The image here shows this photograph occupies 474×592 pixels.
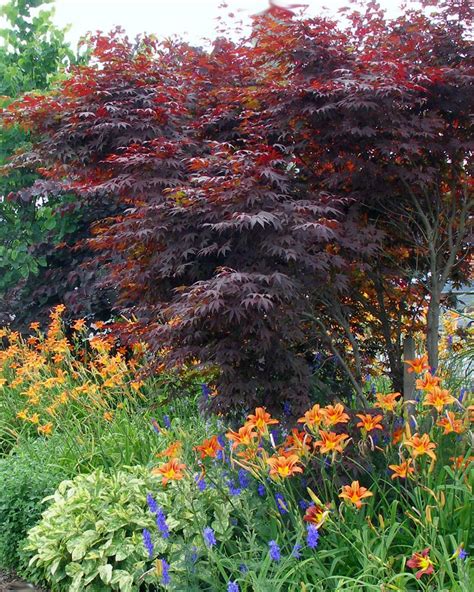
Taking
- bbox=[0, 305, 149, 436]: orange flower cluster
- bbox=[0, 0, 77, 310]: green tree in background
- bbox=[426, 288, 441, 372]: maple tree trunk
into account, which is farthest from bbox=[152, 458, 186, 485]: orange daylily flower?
bbox=[0, 0, 77, 310]: green tree in background

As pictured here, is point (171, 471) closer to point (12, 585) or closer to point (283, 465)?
point (283, 465)

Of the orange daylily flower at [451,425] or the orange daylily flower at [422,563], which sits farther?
the orange daylily flower at [451,425]

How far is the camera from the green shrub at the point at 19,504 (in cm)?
394

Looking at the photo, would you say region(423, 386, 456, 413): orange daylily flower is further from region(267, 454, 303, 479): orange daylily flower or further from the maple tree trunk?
the maple tree trunk

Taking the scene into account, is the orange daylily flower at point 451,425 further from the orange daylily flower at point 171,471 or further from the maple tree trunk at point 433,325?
the maple tree trunk at point 433,325

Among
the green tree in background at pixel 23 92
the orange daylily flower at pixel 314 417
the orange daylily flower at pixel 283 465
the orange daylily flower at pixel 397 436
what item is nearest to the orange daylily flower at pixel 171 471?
the orange daylily flower at pixel 283 465

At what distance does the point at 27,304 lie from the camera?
756 cm

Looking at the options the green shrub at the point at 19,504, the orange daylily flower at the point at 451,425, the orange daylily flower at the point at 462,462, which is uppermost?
the orange daylily flower at the point at 451,425

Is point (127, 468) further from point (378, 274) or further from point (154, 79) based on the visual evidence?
point (154, 79)

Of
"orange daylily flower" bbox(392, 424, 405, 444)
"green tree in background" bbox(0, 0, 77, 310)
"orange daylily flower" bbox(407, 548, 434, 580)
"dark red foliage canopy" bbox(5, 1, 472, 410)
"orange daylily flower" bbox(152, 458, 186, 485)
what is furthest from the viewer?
"green tree in background" bbox(0, 0, 77, 310)

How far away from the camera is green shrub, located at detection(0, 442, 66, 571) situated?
394 cm

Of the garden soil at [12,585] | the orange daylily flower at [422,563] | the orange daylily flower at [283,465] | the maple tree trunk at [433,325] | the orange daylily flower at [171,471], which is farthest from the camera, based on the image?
the maple tree trunk at [433,325]

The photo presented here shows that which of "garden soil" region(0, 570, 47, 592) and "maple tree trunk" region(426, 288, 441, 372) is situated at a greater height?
"maple tree trunk" region(426, 288, 441, 372)

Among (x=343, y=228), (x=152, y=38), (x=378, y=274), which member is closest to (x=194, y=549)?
(x=343, y=228)
